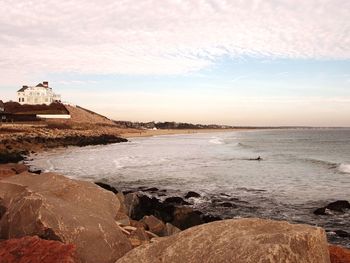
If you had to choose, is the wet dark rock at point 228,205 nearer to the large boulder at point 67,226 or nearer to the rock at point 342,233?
the rock at point 342,233

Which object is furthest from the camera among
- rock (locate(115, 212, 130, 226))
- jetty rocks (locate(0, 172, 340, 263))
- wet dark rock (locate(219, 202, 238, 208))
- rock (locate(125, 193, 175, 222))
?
wet dark rock (locate(219, 202, 238, 208))

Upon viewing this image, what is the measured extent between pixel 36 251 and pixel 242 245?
97.9 inches

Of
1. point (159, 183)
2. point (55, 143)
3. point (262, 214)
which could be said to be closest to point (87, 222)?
point (262, 214)

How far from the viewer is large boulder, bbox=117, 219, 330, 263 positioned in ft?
12.9

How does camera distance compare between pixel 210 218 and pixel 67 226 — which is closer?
pixel 67 226

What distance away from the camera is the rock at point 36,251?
4699 mm

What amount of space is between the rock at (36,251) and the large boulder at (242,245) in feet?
2.37

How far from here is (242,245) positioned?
416 centimetres

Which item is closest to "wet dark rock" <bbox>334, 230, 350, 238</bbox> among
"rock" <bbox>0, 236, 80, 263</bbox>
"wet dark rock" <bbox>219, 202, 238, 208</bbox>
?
"wet dark rock" <bbox>219, 202, 238, 208</bbox>

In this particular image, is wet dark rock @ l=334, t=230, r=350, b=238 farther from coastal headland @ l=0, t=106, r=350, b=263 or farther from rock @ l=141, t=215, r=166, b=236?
coastal headland @ l=0, t=106, r=350, b=263

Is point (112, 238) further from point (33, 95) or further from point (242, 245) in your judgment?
point (33, 95)

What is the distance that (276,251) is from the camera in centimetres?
386

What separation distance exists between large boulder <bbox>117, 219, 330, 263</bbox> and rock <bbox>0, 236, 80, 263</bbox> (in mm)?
724

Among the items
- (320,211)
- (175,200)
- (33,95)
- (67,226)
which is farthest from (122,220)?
(33,95)
